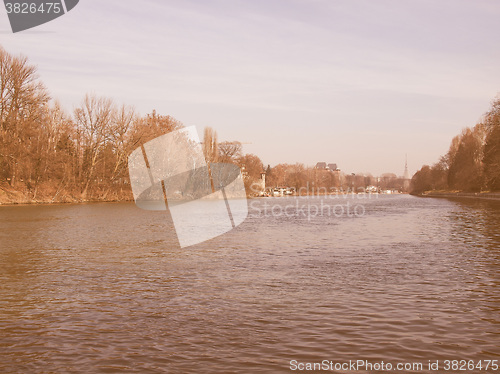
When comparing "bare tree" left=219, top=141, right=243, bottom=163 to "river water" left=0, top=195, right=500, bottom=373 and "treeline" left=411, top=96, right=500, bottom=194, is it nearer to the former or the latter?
"treeline" left=411, top=96, right=500, bottom=194

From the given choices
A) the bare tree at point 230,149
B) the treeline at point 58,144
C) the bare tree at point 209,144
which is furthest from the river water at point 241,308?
the bare tree at point 230,149

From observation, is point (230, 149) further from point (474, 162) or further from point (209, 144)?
point (474, 162)

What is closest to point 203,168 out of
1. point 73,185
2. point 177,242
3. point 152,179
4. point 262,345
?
point 152,179

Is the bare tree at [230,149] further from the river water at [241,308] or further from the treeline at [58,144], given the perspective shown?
the river water at [241,308]

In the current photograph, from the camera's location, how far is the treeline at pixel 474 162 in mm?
81963

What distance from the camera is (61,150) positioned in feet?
285

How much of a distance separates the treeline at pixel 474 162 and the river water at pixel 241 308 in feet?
221

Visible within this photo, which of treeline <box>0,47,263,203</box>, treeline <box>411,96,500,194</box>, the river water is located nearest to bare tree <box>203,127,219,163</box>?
treeline <box>0,47,263,203</box>

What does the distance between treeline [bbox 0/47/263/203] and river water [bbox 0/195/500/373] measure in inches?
2297

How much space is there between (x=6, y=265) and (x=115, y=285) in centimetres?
641

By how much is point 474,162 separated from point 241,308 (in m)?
116

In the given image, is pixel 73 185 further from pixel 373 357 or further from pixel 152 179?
pixel 373 357

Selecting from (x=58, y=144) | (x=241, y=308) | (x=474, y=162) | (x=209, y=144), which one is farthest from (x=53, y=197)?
(x=474, y=162)

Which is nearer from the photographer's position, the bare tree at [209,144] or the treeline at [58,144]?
the treeline at [58,144]
